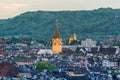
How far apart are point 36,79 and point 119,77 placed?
8.73 metres

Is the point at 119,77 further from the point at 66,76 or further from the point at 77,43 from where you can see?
the point at 77,43

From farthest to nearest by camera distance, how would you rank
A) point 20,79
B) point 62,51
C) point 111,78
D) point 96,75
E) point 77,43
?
point 77,43, point 62,51, point 96,75, point 111,78, point 20,79

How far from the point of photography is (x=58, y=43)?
14875 cm

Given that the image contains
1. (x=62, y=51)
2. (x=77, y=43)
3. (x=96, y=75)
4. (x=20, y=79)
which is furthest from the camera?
(x=77, y=43)

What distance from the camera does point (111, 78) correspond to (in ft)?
228

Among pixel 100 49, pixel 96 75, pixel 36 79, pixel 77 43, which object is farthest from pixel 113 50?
pixel 36 79

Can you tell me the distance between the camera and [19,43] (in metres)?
190

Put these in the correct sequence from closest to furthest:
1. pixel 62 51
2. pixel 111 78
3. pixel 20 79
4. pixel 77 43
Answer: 1. pixel 20 79
2. pixel 111 78
3. pixel 62 51
4. pixel 77 43

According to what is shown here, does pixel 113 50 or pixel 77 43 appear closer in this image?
pixel 113 50

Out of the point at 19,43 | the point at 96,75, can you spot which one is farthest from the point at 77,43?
the point at 96,75

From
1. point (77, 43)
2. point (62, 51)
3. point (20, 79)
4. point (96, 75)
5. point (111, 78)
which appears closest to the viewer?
point (20, 79)

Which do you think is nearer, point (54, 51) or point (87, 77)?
point (87, 77)

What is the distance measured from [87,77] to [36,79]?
694 centimetres

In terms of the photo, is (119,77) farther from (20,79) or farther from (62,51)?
(62,51)
